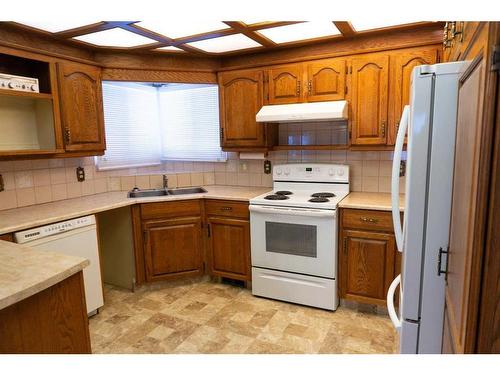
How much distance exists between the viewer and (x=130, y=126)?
3596mm

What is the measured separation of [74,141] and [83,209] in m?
0.61

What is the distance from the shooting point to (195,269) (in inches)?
123

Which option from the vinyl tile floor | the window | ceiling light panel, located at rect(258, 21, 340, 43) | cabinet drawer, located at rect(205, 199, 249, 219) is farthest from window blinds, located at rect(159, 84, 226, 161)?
the vinyl tile floor

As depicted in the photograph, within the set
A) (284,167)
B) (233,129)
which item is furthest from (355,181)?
(233,129)

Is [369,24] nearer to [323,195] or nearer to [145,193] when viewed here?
[323,195]

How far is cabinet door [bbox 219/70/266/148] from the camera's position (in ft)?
10.00

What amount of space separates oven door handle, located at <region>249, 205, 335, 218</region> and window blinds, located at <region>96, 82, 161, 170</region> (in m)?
1.65

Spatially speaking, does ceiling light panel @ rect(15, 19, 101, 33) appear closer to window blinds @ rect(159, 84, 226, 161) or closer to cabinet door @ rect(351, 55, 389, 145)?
window blinds @ rect(159, 84, 226, 161)

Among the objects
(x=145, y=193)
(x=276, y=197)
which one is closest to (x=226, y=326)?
(x=276, y=197)

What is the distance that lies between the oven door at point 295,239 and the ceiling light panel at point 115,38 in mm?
1641

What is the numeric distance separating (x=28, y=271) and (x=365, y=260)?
2.16 m

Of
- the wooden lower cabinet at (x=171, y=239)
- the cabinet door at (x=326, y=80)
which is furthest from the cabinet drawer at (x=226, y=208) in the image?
the cabinet door at (x=326, y=80)
